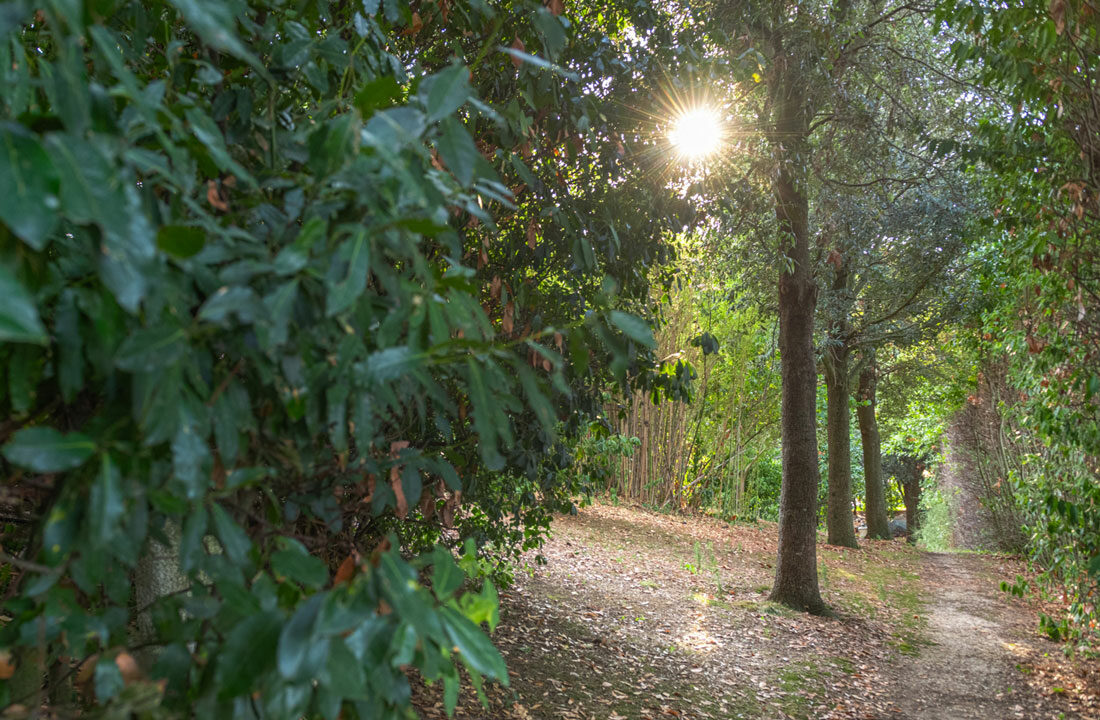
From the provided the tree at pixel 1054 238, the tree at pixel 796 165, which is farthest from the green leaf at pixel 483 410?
the tree at pixel 796 165

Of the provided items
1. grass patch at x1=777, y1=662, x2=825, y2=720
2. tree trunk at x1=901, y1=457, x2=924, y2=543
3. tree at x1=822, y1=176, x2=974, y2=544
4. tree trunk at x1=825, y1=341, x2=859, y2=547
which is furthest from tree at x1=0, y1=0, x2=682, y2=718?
tree trunk at x1=901, y1=457, x2=924, y2=543

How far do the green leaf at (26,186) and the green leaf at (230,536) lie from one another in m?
0.38

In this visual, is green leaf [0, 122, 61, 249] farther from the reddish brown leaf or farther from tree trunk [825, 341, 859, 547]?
tree trunk [825, 341, 859, 547]

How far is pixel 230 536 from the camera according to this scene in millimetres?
827

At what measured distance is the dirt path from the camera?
4.62m

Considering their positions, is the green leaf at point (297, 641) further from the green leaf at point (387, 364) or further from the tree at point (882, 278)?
the tree at point (882, 278)

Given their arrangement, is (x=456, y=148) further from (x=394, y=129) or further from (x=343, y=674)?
(x=343, y=674)

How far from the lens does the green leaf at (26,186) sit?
1.79 feet

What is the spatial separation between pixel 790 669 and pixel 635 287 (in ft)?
11.0

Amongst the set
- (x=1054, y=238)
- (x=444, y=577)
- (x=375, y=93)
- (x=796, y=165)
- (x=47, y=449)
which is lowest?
(x=444, y=577)

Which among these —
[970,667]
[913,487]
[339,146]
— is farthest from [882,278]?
[913,487]

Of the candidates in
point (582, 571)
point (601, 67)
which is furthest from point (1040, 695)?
point (601, 67)

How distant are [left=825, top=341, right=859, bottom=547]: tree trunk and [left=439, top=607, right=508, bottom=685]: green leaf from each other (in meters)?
11.4

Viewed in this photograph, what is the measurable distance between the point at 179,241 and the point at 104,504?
0.84ft
